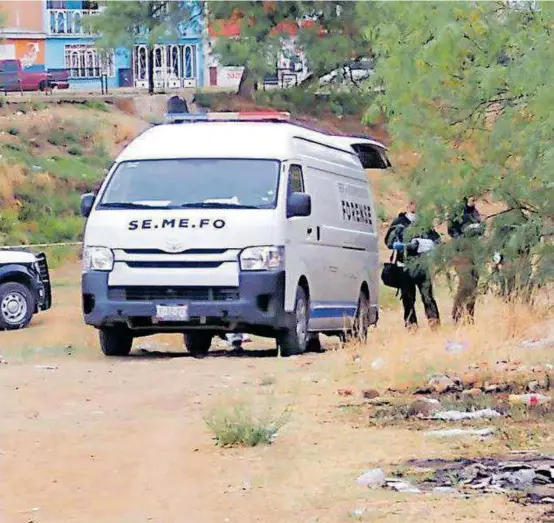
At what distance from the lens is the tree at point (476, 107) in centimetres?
1349

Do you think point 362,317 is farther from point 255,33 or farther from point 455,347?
point 255,33

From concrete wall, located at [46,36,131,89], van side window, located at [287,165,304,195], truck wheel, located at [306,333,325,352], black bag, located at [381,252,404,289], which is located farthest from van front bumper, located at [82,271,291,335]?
concrete wall, located at [46,36,131,89]

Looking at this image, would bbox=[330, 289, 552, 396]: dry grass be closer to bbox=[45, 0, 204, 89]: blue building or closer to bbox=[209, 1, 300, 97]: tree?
bbox=[209, 1, 300, 97]: tree

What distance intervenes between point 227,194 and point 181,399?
4.05m

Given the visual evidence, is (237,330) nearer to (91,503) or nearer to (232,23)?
(91,503)

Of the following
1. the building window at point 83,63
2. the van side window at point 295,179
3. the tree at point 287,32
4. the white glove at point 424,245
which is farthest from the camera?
the building window at point 83,63

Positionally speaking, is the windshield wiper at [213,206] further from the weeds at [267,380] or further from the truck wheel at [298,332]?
the weeds at [267,380]

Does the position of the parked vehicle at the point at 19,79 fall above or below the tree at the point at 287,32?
below

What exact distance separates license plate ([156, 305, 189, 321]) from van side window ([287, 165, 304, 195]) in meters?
1.76

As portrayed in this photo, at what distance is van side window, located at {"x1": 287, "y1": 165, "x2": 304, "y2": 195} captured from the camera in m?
16.0

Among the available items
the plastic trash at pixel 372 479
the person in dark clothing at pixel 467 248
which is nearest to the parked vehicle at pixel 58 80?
the person in dark clothing at pixel 467 248

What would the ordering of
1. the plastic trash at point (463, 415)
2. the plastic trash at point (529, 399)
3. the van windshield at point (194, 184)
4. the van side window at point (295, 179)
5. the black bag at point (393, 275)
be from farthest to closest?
the black bag at point (393, 275) < the van side window at point (295, 179) < the van windshield at point (194, 184) < the plastic trash at point (529, 399) < the plastic trash at point (463, 415)

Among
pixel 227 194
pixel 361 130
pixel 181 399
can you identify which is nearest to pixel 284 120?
pixel 227 194

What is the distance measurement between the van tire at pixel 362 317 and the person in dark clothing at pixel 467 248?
1375 millimetres
